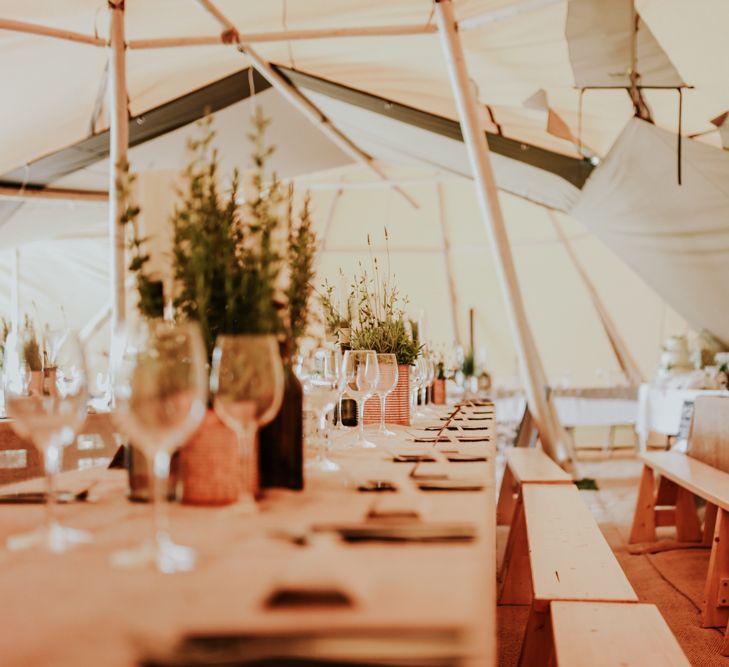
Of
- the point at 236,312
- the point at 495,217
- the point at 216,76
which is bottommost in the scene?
the point at 236,312

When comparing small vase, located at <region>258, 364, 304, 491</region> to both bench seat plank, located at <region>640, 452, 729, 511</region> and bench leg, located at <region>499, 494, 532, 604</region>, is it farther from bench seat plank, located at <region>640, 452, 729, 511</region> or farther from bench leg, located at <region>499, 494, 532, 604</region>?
bench leg, located at <region>499, 494, 532, 604</region>

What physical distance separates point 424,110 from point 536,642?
5.77 m

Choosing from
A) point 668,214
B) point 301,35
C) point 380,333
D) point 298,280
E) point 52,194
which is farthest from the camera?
point 52,194

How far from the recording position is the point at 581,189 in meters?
6.63

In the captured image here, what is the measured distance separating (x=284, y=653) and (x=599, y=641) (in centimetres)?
146

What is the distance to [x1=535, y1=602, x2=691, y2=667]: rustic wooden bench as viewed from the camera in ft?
6.17

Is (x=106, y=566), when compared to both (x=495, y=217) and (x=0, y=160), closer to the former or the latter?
(x=495, y=217)

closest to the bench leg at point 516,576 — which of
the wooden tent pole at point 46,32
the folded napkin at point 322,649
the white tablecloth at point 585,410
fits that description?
the folded napkin at point 322,649

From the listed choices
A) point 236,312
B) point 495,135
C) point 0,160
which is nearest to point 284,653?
point 236,312

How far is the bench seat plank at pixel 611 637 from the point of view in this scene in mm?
1882

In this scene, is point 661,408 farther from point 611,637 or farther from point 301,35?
point 611,637

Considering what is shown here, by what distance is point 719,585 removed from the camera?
3.68 metres

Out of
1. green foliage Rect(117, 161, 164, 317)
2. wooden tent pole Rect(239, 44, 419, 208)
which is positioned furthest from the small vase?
wooden tent pole Rect(239, 44, 419, 208)

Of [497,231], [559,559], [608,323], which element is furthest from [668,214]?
[608,323]
